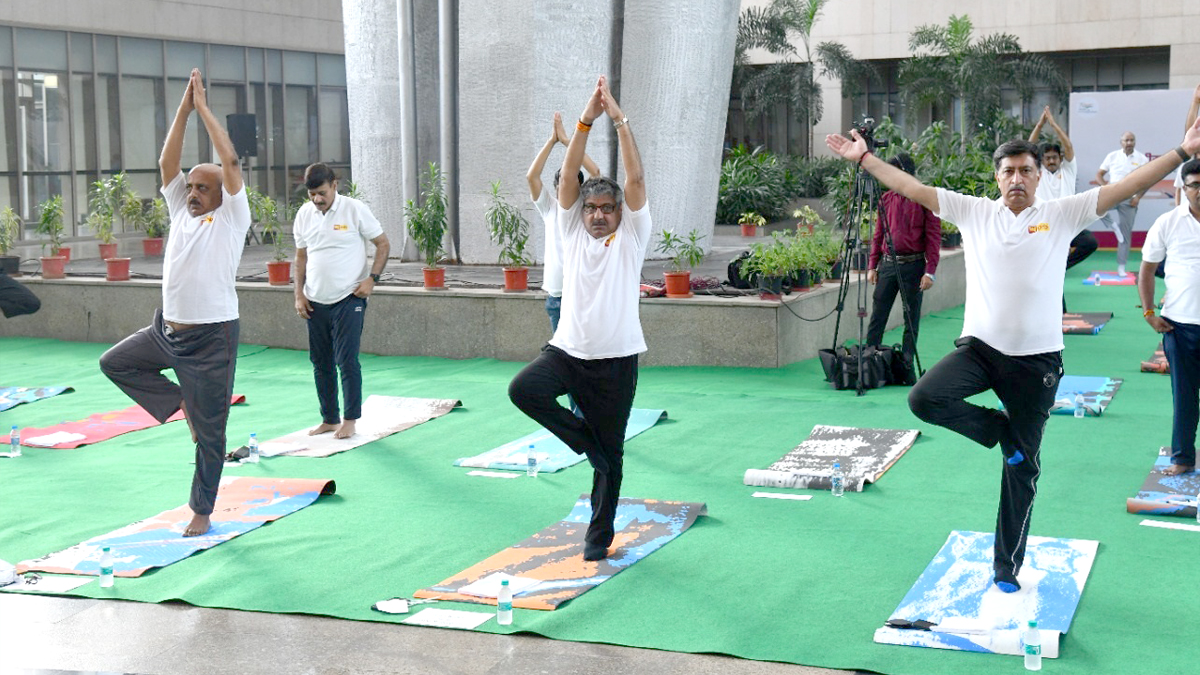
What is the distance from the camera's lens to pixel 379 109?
62.2ft

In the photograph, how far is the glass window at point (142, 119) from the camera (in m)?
24.8

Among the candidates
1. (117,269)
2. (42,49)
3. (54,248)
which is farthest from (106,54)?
(117,269)

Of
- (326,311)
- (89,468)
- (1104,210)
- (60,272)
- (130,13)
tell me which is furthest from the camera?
(130,13)

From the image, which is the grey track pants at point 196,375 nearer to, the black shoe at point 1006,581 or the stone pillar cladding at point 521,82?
the black shoe at point 1006,581

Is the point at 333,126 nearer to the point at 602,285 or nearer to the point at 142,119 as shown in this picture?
the point at 142,119

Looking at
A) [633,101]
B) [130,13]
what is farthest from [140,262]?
[633,101]

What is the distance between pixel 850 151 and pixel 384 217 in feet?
43.8

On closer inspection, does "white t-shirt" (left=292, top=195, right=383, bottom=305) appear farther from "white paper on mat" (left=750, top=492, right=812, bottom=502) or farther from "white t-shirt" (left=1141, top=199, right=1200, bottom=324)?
"white t-shirt" (left=1141, top=199, right=1200, bottom=324)

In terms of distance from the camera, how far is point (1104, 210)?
227 inches

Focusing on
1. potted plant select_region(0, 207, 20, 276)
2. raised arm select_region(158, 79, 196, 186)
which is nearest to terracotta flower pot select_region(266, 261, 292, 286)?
potted plant select_region(0, 207, 20, 276)

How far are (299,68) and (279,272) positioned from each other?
1505cm

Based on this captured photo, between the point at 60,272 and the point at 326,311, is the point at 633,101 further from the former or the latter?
the point at 326,311

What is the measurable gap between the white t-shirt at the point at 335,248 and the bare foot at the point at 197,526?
266 centimetres

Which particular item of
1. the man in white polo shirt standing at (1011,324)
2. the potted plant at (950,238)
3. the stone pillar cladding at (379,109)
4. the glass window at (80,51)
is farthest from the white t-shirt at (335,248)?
the glass window at (80,51)
